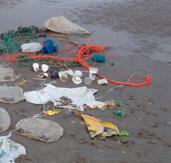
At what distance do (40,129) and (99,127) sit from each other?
692 mm

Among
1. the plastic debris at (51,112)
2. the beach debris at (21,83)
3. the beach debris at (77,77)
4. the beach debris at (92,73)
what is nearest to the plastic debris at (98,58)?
the beach debris at (92,73)

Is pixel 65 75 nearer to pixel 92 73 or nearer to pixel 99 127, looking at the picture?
pixel 92 73

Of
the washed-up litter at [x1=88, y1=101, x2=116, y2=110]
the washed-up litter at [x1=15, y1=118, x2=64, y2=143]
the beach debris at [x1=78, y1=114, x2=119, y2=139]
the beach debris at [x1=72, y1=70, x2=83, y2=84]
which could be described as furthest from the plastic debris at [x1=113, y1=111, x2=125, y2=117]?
the beach debris at [x1=72, y1=70, x2=83, y2=84]

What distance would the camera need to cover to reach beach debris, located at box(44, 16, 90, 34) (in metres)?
8.99

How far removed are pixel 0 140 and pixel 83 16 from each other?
5943mm

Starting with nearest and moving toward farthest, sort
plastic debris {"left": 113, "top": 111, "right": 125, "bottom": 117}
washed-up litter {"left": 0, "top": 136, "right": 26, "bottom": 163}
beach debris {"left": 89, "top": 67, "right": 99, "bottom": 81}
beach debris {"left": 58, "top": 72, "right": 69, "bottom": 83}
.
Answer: washed-up litter {"left": 0, "top": 136, "right": 26, "bottom": 163}, plastic debris {"left": 113, "top": 111, "right": 125, "bottom": 117}, beach debris {"left": 58, "top": 72, "right": 69, "bottom": 83}, beach debris {"left": 89, "top": 67, "right": 99, "bottom": 81}

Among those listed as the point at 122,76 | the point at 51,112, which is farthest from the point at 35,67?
the point at 51,112

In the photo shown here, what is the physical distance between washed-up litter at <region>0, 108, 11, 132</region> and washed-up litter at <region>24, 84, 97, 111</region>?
54 centimetres

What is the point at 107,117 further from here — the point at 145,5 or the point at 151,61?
the point at 145,5

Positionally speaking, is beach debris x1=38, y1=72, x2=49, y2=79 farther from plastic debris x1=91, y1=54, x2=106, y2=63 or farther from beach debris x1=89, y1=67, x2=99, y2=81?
plastic debris x1=91, y1=54, x2=106, y2=63

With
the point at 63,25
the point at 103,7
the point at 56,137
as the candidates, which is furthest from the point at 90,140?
the point at 103,7

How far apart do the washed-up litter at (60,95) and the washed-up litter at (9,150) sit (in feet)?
3.68

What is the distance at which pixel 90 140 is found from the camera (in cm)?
509

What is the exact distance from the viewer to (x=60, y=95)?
6.08 metres
